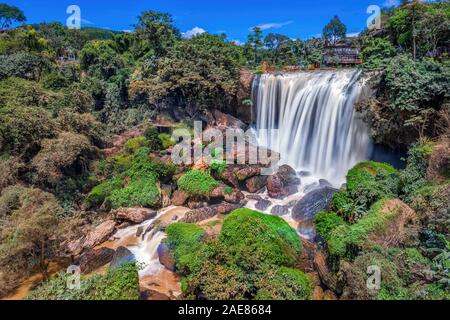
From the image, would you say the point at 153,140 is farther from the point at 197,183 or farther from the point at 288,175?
the point at 288,175

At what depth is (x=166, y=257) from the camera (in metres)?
11.8

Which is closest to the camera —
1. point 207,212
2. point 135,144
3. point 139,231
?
point 139,231

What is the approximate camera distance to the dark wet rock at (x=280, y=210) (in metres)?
15.0

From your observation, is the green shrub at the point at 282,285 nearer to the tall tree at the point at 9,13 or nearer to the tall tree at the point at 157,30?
the tall tree at the point at 157,30

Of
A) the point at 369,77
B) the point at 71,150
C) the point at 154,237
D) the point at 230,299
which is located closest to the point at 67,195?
the point at 71,150

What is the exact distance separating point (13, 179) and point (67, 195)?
8.61ft

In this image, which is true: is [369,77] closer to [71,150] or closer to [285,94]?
[285,94]

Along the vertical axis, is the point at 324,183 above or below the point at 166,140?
below

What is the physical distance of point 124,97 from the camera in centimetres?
2691

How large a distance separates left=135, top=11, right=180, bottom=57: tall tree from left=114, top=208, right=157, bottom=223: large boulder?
53.4ft

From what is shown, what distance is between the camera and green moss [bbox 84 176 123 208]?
16.4 meters

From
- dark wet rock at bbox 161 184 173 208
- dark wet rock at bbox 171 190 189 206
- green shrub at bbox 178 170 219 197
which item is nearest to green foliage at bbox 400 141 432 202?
green shrub at bbox 178 170 219 197

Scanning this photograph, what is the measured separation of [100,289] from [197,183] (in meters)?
8.78

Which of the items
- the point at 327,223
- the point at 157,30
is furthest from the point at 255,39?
the point at 327,223
